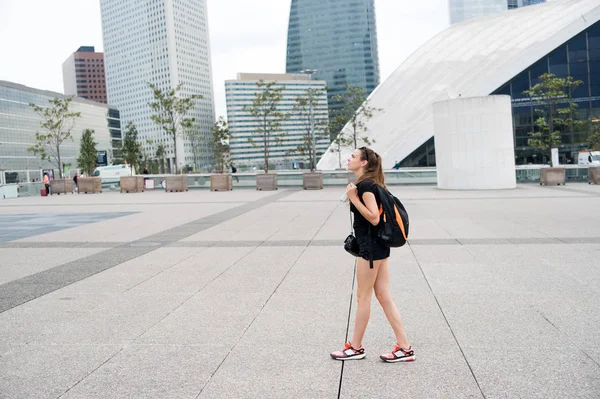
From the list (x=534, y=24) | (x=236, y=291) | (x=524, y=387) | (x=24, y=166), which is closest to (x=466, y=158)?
(x=236, y=291)

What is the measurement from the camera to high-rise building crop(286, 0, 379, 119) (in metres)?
153

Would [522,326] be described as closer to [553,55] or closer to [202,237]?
[202,237]

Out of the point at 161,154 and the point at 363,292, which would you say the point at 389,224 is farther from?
the point at 161,154

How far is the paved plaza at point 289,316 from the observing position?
384cm

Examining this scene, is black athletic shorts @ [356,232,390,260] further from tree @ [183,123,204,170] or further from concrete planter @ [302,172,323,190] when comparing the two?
tree @ [183,123,204,170]

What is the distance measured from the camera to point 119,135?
493ft

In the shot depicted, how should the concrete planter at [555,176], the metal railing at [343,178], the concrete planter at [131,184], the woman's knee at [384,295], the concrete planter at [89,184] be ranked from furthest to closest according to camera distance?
the concrete planter at [89,184], the concrete planter at [131,184], the metal railing at [343,178], the concrete planter at [555,176], the woman's knee at [384,295]

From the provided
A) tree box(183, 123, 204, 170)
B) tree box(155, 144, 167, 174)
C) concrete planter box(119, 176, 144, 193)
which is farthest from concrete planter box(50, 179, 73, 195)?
tree box(155, 144, 167, 174)

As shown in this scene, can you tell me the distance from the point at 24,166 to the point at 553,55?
10128 cm

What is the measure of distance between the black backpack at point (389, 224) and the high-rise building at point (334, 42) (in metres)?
149

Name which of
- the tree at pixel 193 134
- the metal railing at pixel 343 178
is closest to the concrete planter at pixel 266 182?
the metal railing at pixel 343 178

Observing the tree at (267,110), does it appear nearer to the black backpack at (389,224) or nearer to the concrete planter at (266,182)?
the concrete planter at (266,182)

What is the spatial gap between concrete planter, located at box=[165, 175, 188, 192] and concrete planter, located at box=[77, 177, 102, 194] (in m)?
4.31

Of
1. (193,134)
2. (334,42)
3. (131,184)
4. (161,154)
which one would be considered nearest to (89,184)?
(131,184)
